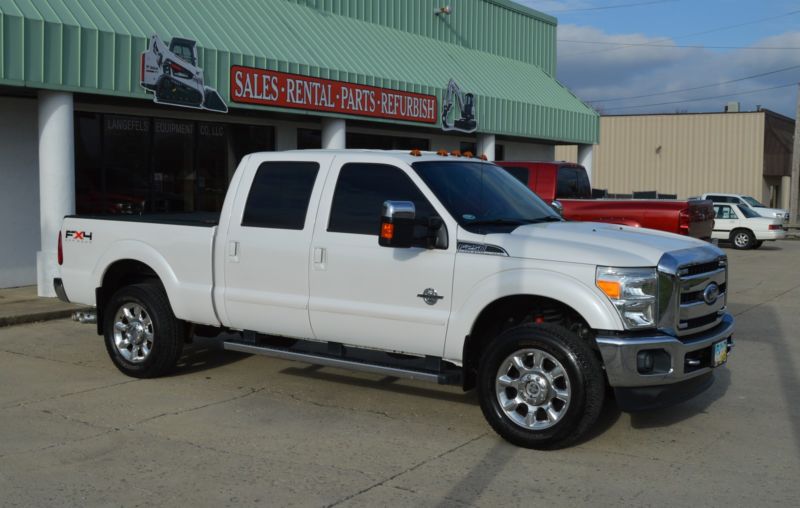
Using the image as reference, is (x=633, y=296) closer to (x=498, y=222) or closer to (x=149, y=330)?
(x=498, y=222)

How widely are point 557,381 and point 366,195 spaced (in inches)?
84.5

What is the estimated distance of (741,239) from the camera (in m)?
28.2

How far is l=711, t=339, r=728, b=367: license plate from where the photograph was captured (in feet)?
20.7

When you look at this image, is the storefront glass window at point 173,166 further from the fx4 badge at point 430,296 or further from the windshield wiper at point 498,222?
the fx4 badge at point 430,296

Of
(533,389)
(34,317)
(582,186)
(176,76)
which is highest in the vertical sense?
(176,76)

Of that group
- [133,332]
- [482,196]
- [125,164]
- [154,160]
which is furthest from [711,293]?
[154,160]

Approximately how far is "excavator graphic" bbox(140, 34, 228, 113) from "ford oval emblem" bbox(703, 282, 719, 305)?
9.83 metres

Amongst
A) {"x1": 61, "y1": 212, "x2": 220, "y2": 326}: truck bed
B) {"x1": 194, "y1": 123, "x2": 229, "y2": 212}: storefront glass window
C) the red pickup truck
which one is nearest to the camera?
{"x1": 61, "y1": 212, "x2": 220, "y2": 326}: truck bed

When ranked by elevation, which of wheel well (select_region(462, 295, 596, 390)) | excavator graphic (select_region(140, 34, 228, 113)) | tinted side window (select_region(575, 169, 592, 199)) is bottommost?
wheel well (select_region(462, 295, 596, 390))

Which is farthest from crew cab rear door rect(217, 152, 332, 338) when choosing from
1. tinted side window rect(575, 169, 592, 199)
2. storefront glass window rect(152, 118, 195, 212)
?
tinted side window rect(575, 169, 592, 199)

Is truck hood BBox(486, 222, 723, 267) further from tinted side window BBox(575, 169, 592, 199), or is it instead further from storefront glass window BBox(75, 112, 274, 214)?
storefront glass window BBox(75, 112, 274, 214)

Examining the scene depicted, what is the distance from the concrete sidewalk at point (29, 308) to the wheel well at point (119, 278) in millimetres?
3249

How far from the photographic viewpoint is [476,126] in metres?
21.0

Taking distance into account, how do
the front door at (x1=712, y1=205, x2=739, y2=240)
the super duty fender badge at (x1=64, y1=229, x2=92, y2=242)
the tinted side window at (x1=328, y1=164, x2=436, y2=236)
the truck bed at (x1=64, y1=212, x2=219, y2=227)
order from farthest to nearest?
the front door at (x1=712, y1=205, x2=739, y2=240)
the super duty fender badge at (x1=64, y1=229, x2=92, y2=242)
the truck bed at (x1=64, y1=212, x2=219, y2=227)
the tinted side window at (x1=328, y1=164, x2=436, y2=236)
